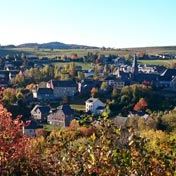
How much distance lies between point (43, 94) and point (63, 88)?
321 cm

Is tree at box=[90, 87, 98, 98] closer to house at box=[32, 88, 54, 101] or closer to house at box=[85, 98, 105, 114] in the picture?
house at box=[85, 98, 105, 114]

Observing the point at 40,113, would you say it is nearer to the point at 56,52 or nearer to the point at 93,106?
the point at 93,106

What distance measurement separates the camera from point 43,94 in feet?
214

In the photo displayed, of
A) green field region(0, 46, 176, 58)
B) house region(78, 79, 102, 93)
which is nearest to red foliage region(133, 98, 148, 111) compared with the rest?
house region(78, 79, 102, 93)

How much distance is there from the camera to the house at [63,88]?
65.8 metres

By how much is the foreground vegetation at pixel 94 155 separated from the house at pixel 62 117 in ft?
134

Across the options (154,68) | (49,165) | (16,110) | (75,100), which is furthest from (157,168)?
(154,68)

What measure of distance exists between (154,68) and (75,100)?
34.1 meters

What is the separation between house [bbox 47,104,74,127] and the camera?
49213mm

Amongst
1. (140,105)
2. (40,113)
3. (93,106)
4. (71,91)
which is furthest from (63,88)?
(140,105)

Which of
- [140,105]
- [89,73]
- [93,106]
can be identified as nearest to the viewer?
[140,105]

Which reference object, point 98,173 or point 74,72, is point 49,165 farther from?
point 74,72

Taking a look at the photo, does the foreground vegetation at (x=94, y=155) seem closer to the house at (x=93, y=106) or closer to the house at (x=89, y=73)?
the house at (x=93, y=106)

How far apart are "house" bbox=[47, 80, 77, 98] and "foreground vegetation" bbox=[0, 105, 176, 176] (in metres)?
57.2
